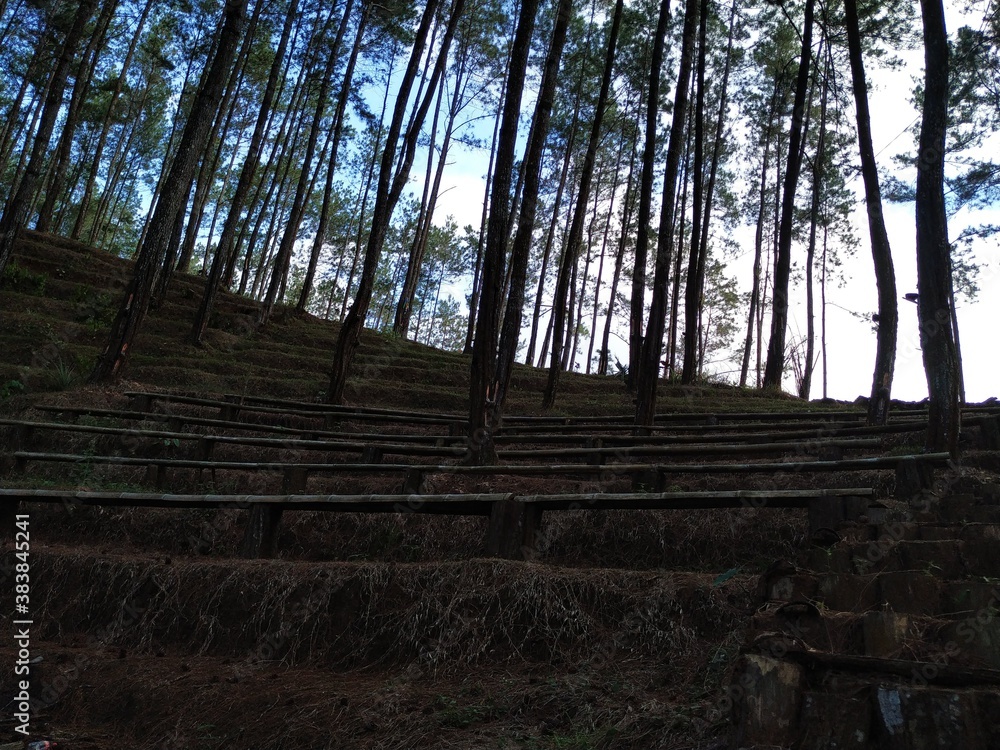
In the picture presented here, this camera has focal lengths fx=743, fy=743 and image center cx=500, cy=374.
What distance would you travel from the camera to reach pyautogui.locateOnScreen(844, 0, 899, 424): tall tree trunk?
9.98 metres

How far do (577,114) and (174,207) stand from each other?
16.3 metres

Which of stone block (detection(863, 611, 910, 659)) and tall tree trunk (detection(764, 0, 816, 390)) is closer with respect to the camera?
stone block (detection(863, 611, 910, 659))

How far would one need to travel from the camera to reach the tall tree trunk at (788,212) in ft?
55.3

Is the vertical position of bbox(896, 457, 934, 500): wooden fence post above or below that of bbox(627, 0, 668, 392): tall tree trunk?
below

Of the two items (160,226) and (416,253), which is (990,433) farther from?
(416,253)

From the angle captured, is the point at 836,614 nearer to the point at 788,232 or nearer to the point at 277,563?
the point at 277,563

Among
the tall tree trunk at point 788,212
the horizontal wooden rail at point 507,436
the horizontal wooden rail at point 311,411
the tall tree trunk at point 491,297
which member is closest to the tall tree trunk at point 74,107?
the horizontal wooden rail at point 311,411

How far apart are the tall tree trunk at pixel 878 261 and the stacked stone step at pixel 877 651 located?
22.0 feet

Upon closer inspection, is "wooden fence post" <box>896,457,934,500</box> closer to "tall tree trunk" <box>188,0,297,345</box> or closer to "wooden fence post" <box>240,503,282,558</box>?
"wooden fence post" <box>240,503,282,558</box>

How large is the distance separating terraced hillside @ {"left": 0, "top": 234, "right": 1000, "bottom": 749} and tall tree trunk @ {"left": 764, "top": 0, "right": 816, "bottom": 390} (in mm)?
10903

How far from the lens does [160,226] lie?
11328mm

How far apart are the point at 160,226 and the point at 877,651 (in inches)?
444

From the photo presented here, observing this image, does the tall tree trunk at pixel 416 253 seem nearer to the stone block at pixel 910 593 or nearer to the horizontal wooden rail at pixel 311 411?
the horizontal wooden rail at pixel 311 411

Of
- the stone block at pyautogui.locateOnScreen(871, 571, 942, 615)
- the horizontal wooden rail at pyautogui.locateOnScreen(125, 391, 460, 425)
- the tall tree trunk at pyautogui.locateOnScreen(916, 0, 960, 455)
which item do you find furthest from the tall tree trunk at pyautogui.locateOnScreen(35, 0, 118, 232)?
the stone block at pyautogui.locateOnScreen(871, 571, 942, 615)
